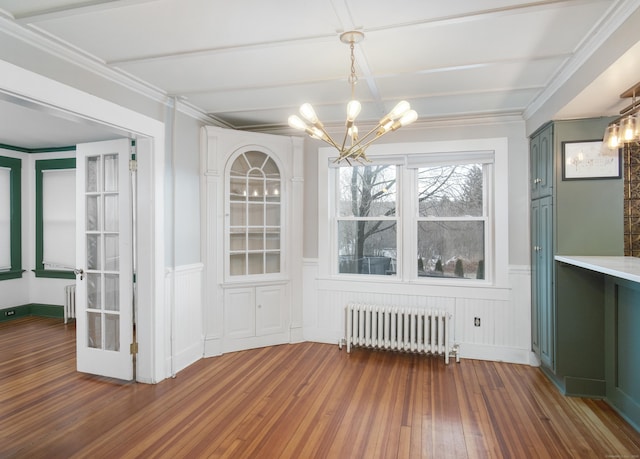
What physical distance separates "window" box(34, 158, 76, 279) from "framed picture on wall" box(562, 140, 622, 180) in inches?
254

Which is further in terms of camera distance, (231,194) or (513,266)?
(231,194)

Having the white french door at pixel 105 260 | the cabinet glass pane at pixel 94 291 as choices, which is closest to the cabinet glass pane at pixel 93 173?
the white french door at pixel 105 260

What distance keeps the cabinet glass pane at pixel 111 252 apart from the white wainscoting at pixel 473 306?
7.65ft

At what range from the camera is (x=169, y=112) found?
344 centimetres

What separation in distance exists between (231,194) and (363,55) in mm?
2256

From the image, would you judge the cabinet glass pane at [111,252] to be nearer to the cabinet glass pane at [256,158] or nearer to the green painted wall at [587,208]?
the cabinet glass pane at [256,158]

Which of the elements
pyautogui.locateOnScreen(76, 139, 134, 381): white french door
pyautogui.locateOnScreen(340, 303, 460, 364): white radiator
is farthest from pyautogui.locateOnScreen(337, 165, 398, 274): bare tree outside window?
pyautogui.locateOnScreen(76, 139, 134, 381): white french door

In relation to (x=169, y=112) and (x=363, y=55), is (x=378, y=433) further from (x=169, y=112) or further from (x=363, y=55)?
(x=169, y=112)

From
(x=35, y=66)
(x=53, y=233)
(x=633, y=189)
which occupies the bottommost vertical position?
(x=53, y=233)

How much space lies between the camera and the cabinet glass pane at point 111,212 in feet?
11.0

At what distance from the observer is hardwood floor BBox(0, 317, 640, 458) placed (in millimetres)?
2320

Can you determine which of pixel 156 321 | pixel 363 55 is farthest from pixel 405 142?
pixel 156 321

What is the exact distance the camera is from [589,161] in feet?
9.81

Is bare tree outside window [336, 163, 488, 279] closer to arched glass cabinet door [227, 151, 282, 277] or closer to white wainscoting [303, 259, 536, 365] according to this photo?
white wainscoting [303, 259, 536, 365]
